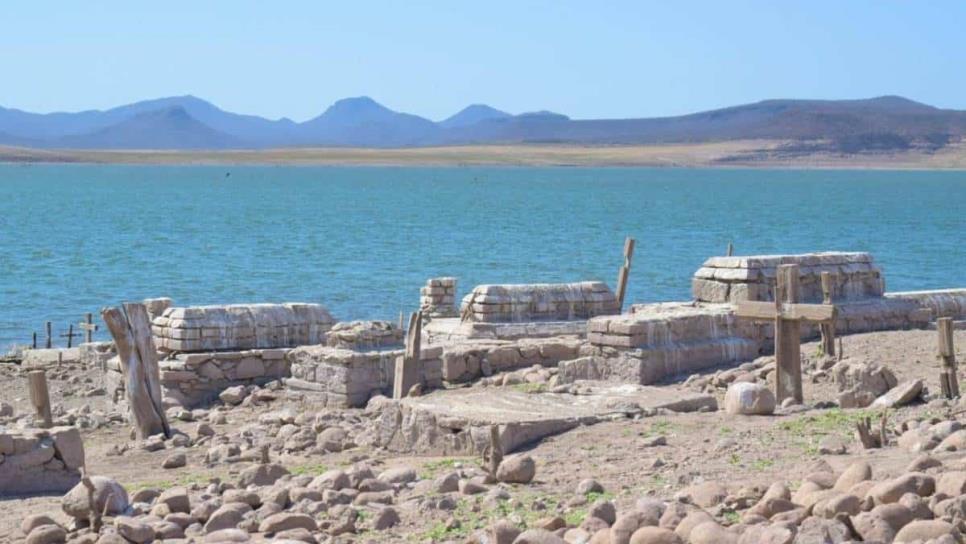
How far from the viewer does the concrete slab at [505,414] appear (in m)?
12.5

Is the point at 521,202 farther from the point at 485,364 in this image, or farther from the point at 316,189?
the point at 485,364

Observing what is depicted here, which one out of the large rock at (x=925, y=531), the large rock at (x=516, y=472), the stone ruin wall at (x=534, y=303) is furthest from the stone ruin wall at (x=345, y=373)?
the large rock at (x=925, y=531)

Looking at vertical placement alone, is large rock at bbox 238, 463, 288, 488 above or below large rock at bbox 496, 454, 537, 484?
below

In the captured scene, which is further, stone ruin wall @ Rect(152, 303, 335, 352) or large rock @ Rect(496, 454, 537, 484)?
stone ruin wall @ Rect(152, 303, 335, 352)

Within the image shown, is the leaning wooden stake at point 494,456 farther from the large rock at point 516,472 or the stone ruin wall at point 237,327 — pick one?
the stone ruin wall at point 237,327

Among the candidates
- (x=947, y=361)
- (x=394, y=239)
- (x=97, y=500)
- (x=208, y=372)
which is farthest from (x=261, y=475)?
(x=394, y=239)

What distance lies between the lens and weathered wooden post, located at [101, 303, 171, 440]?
1553 centimetres

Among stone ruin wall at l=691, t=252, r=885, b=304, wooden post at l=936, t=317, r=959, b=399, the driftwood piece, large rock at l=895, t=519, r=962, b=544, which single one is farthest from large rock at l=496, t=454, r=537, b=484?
stone ruin wall at l=691, t=252, r=885, b=304

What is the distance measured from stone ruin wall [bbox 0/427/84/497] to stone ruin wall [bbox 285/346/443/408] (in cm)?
530

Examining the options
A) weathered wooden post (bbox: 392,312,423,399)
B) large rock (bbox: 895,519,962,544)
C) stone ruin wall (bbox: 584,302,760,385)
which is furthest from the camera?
stone ruin wall (bbox: 584,302,760,385)

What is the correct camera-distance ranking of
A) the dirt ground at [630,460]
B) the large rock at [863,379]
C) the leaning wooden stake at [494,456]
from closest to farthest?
1. the dirt ground at [630,460]
2. the leaning wooden stake at [494,456]
3. the large rock at [863,379]

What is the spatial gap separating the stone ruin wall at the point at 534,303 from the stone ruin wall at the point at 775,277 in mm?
1838

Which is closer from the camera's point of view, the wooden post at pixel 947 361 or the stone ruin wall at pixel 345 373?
the wooden post at pixel 947 361

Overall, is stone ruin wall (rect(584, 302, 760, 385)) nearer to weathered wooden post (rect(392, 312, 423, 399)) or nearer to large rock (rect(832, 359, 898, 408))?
weathered wooden post (rect(392, 312, 423, 399))
